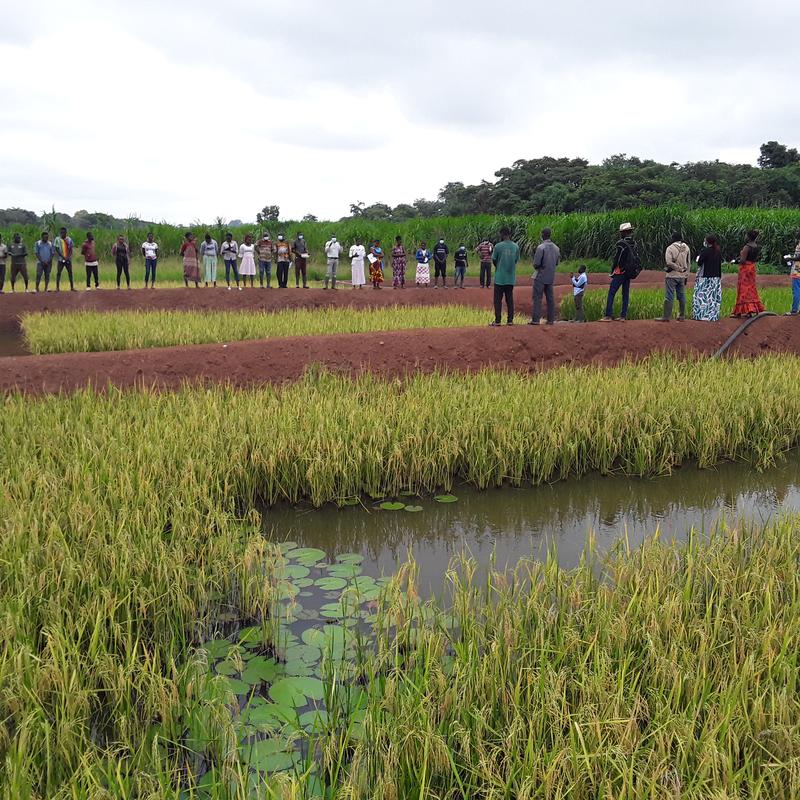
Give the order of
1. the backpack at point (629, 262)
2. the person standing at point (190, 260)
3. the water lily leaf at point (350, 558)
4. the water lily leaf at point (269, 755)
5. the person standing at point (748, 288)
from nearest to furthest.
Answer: the water lily leaf at point (269, 755) < the water lily leaf at point (350, 558) < the backpack at point (629, 262) < the person standing at point (748, 288) < the person standing at point (190, 260)

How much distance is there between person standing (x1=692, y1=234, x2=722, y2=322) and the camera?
392 inches

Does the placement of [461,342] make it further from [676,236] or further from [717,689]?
[717,689]

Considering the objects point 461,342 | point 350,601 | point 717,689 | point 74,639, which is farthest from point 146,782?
point 461,342

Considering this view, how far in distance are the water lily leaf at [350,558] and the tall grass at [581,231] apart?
1907 centimetres

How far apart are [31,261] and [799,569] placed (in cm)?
2197

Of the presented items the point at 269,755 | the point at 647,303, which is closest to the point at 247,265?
the point at 647,303

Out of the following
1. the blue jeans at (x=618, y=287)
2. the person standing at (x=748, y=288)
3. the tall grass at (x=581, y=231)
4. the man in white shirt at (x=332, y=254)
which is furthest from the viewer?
the tall grass at (x=581, y=231)

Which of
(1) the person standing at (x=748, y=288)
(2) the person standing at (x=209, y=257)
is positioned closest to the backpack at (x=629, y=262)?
(1) the person standing at (x=748, y=288)

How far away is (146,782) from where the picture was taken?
2230 millimetres

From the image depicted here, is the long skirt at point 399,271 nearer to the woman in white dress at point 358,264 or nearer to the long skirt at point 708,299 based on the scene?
the woman in white dress at point 358,264

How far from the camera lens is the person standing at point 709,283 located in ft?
32.6

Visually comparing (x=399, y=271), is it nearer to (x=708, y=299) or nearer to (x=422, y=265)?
(x=422, y=265)

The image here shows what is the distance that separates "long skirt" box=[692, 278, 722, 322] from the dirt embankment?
0.25 metres

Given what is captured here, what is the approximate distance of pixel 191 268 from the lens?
15.5 m
